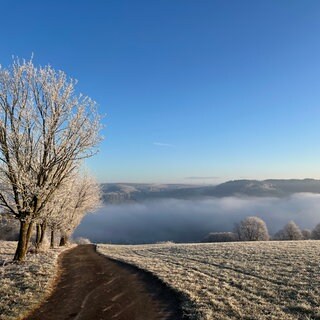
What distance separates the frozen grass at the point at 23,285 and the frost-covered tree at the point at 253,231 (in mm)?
104352

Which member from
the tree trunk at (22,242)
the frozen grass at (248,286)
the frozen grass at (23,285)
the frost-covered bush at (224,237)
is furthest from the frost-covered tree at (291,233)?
the frozen grass at (23,285)

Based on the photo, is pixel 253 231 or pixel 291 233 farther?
pixel 253 231

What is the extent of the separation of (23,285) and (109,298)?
5477mm

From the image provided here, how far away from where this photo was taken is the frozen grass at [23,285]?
15.0m

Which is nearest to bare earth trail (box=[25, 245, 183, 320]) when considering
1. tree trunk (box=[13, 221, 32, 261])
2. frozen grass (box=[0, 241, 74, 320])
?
frozen grass (box=[0, 241, 74, 320])

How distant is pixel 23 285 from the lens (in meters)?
18.5

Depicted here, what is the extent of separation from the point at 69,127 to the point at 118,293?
1429cm

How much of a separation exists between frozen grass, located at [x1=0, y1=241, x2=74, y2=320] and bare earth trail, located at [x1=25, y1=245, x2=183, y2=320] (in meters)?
0.59

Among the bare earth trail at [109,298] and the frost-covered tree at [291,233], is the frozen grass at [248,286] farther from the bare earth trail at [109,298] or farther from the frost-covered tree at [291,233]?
the frost-covered tree at [291,233]

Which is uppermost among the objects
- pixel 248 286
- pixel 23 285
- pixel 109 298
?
pixel 23 285

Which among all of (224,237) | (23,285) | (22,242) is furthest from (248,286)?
(224,237)

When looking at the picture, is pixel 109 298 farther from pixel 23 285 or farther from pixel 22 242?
pixel 22 242

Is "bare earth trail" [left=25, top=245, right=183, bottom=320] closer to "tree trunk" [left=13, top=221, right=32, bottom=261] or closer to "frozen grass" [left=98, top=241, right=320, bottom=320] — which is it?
"frozen grass" [left=98, top=241, right=320, bottom=320]

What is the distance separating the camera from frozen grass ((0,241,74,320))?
1505 centimetres
